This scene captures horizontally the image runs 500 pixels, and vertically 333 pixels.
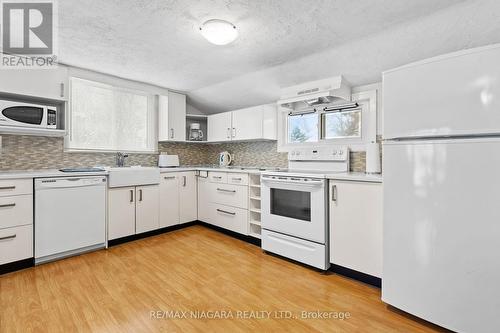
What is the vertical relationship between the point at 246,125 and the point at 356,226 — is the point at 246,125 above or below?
above

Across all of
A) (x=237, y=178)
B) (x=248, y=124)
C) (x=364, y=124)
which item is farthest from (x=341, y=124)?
(x=237, y=178)

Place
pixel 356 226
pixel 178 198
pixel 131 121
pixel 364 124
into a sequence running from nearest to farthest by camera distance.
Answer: pixel 356 226 → pixel 364 124 → pixel 178 198 → pixel 131 121

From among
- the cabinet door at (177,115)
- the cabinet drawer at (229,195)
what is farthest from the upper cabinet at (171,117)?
the cabinet drawer at (229,195)

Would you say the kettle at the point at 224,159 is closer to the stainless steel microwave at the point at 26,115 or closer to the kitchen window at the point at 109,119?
the kitchen window at the point at 109,119

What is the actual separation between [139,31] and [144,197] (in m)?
2.01

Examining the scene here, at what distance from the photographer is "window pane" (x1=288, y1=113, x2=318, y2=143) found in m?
3.21

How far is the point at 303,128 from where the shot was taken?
10.9 ft

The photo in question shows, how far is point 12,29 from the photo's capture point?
213 cm

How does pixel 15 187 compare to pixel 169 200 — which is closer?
pixel 15 187

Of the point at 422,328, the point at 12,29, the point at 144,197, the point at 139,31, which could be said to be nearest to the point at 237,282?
the point at 422,328

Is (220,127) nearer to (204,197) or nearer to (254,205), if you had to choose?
(204,197)

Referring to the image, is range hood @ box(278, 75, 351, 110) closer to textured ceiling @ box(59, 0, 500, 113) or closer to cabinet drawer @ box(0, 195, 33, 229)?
textured ceiling @ box(59, 0, 500, 113)

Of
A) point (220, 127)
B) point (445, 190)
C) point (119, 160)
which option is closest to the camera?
point (445, 190)

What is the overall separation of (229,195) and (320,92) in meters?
1.78
